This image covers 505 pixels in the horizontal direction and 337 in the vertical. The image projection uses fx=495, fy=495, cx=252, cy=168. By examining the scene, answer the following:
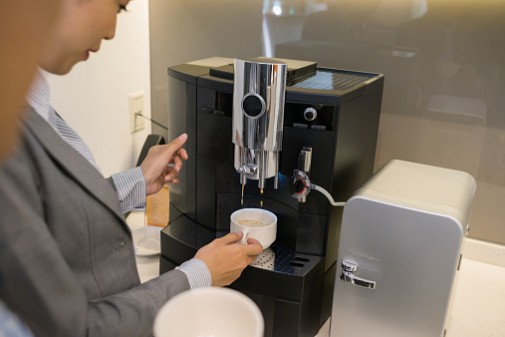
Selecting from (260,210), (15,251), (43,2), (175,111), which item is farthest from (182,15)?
(43,2)

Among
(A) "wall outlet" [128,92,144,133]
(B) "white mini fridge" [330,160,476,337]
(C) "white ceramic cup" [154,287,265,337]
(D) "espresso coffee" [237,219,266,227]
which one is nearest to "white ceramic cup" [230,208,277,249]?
(D) "espresso coffee" [237,219,266,227]

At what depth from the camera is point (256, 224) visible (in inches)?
32.9

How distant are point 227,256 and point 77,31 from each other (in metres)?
0.36

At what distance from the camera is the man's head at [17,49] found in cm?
20

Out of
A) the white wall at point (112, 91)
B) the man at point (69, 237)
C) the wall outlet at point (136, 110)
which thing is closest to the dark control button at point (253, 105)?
the man at point (69, 237)

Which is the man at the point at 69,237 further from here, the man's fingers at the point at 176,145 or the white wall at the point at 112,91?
the white wall at the point at 112,91

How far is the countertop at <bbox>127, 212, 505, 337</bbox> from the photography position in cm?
89

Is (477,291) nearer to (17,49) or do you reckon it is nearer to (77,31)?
(77,31)

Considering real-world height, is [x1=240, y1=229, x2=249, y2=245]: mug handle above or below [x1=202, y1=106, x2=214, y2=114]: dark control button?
below

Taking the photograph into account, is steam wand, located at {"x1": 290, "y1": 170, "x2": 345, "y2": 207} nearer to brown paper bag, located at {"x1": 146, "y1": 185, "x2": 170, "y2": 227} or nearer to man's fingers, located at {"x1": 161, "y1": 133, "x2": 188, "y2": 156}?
man's fingers, located at {"x1": 161, "y1": 133, "x2": 188, "y2": 156}

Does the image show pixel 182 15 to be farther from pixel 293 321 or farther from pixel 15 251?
pixel 15 251

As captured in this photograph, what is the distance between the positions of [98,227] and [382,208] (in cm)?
38

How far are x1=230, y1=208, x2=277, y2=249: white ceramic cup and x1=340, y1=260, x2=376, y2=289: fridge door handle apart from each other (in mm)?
126

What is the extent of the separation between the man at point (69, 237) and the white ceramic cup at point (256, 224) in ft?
0.44
